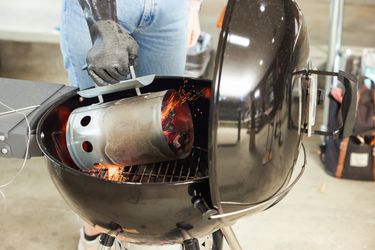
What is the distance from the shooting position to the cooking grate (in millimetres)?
933

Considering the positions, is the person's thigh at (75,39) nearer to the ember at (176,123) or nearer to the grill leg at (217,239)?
the ember at (176,123)

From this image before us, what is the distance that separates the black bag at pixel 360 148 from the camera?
5.57ft

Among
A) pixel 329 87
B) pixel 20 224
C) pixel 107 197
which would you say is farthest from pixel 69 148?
pixel 329 87

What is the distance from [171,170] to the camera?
96 cm

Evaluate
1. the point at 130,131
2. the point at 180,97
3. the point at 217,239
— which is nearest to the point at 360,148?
the point at 217,239

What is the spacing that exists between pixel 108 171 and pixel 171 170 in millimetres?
121

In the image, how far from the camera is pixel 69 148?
0.85 metres

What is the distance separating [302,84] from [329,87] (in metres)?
1.24

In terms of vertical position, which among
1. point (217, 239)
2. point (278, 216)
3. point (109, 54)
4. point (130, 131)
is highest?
point (109, 54)

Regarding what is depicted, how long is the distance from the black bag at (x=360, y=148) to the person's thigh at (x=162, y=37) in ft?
2.48

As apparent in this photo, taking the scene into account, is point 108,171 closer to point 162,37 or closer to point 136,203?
point 136,203

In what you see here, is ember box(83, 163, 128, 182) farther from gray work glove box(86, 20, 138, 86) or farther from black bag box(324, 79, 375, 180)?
black bag box(324, 79, 375, 180)

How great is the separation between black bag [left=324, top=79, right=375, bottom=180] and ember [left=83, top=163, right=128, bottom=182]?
96 cm

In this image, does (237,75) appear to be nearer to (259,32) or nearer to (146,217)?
(259,32)
